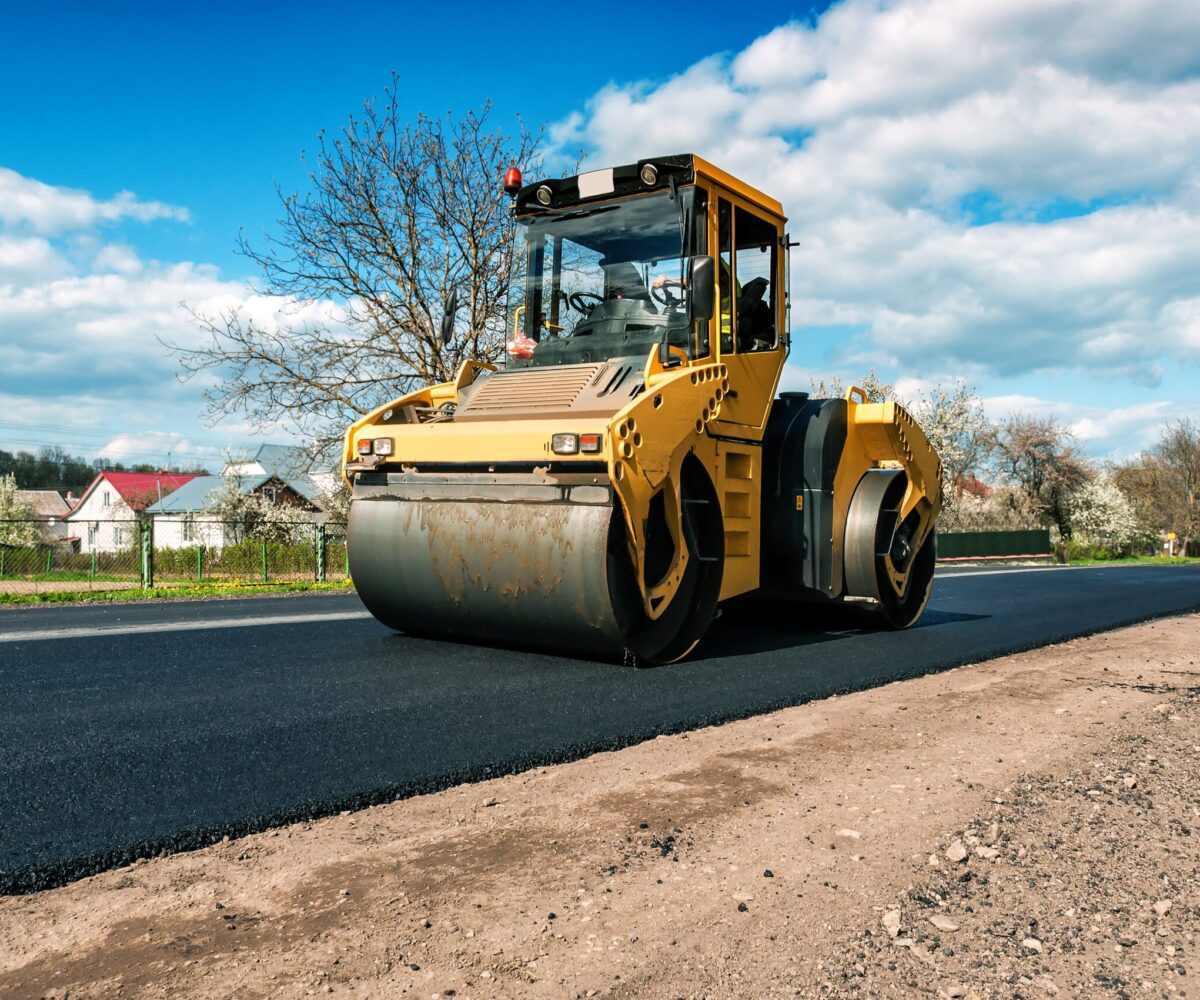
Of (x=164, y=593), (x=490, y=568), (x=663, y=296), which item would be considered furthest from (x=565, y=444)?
(x=164, y=593)

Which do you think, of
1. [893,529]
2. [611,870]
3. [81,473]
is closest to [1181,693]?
[893,529]

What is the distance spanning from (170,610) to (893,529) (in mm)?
7185

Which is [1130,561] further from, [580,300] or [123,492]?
[123,492]

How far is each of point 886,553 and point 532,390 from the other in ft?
11.0

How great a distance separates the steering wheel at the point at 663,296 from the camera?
6660 millimetres

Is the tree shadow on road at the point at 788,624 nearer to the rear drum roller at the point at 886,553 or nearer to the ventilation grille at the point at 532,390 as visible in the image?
the rear drum roller at the point at 886,553

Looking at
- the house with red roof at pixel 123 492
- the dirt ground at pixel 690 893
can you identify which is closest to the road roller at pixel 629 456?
the dirt ground at pixel 690 893

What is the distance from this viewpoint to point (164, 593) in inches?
541

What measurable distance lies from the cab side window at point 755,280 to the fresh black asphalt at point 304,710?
7.33ft

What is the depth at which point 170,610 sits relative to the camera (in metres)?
10.4

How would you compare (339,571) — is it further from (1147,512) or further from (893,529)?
(1147,512)

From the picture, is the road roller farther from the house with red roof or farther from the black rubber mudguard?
the house with red roof

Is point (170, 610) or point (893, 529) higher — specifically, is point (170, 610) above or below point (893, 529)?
below

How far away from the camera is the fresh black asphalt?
3256 mm
